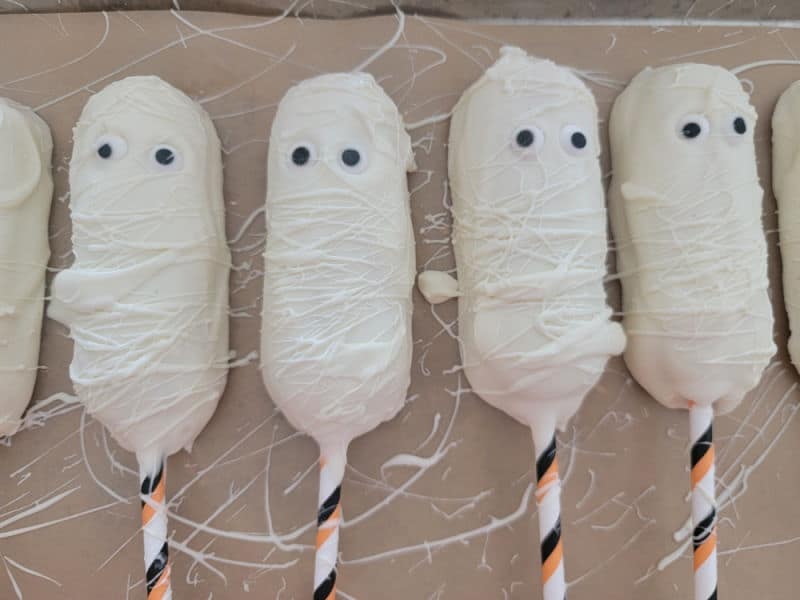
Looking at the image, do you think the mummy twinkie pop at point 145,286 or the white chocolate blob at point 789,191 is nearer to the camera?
the mummy twinkie pop at point 145,286

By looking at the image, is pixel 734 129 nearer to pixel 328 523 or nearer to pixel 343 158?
pixel 343 158

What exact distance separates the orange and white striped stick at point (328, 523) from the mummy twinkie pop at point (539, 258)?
0.22 m

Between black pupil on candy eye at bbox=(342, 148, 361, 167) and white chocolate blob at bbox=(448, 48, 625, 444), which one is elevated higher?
black pupil on candy eye at bbox=(342, 148, 361, 167)

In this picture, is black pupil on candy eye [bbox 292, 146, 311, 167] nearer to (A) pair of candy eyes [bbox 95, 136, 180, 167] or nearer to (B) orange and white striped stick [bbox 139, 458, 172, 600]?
(A) pair of candy eyes [bbox 95, 136, 180, 167]

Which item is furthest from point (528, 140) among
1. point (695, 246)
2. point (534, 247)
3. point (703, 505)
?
point (703, 505)

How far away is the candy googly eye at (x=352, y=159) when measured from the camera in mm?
871

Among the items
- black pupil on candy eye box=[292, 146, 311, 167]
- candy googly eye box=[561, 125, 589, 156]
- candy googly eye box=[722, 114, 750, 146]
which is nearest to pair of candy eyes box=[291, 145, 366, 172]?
black pupil on candy eye box=[292, 146, 311, 167]

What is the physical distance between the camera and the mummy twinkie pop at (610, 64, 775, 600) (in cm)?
87

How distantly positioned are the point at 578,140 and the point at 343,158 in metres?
0.30

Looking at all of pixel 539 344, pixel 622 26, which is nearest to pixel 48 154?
pixel 539 344

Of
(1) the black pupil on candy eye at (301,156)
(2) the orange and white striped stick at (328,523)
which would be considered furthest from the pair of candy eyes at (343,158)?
(2) the orange and white striped stick at (328,523)

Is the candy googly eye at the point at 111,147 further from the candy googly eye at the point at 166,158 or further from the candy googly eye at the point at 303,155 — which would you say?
the candy googly eye at the point at 303,155

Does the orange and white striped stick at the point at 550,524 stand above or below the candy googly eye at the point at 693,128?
below

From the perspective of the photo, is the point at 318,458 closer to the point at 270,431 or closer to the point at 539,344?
the point at 270,431
